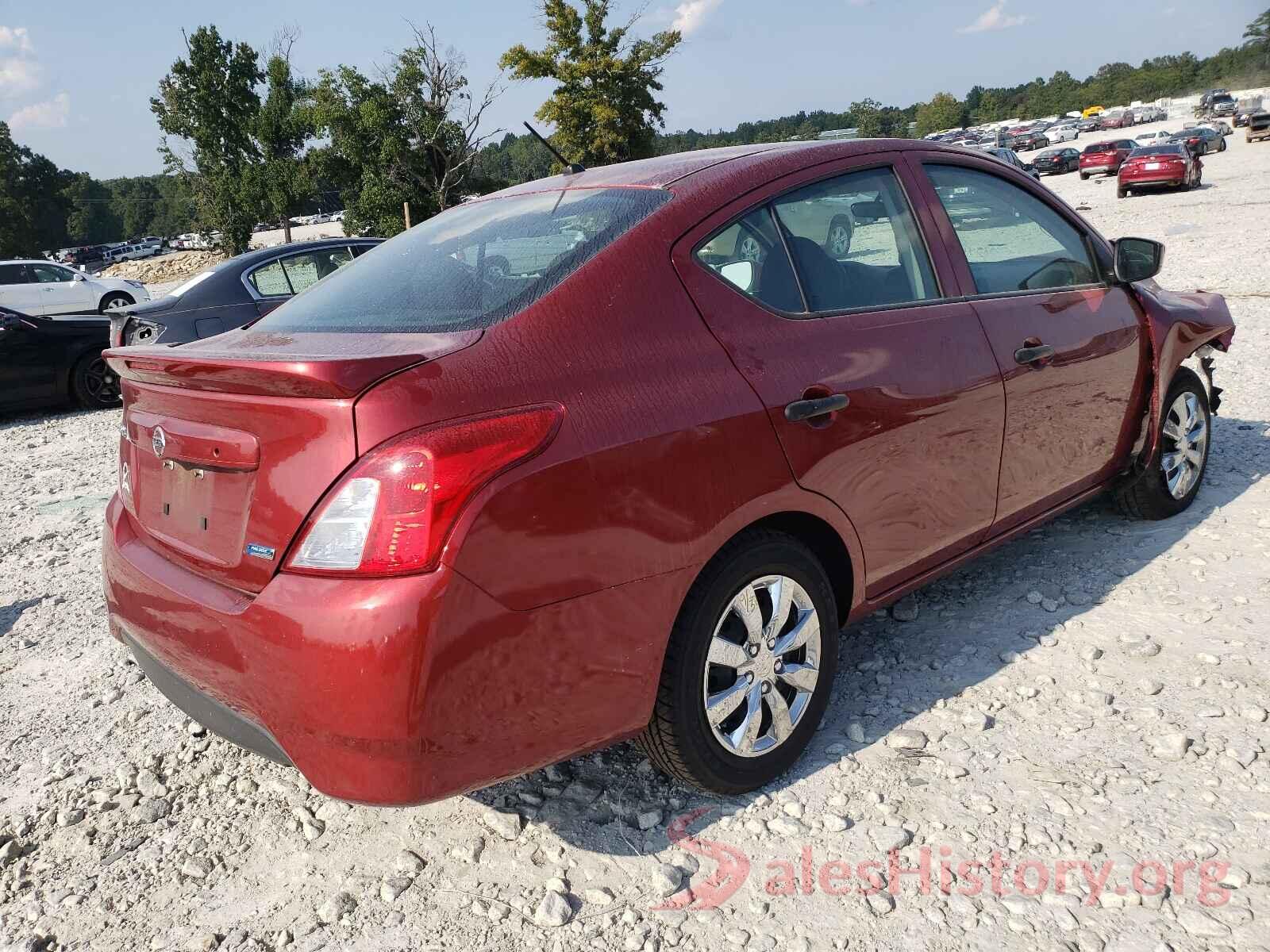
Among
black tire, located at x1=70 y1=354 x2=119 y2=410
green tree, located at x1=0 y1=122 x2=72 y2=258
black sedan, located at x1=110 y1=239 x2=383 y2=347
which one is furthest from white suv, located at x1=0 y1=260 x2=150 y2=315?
green tree, located at x1=0 y1=122 x2=72 y2=258

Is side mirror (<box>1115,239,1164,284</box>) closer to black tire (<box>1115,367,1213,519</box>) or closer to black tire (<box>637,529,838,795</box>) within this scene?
black tire (<box>1115,367,1213,519</box>)

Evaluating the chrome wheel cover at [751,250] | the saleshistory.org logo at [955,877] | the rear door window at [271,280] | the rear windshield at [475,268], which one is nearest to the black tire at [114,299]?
the rear door window at [271,280]

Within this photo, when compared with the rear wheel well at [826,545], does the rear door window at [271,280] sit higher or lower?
higher

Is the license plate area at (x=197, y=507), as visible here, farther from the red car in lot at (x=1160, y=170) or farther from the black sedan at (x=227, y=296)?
the red car in lot at (x=1160, y=170)

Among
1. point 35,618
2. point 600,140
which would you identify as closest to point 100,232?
point 600,140

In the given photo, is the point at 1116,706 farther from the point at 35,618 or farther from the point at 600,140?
the point at 600,140

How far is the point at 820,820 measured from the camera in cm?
261

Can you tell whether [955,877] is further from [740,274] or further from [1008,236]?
[1008,236]

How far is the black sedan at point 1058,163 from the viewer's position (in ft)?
156

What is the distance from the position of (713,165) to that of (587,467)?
1.18m

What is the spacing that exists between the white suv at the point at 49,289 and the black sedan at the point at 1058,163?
42.0m

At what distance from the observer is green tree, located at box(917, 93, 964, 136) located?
5059 inches

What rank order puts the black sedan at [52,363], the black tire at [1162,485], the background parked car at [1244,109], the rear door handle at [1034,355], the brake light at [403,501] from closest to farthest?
the brake light at [403,501] → the rear door handle at [1034,355] → the black tire at [1162,485] → the black sedan at [52,363] → the background parked car at [1244,109]

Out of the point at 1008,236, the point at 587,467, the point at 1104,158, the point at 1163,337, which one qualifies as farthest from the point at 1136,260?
the point at 1104,158
